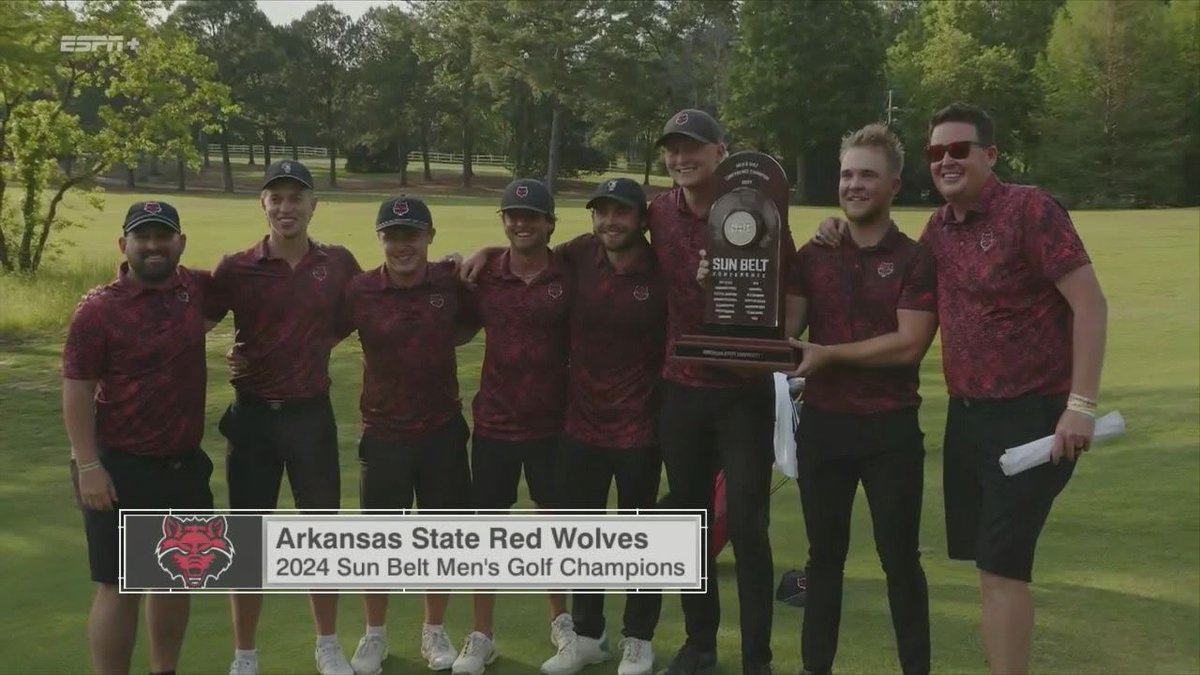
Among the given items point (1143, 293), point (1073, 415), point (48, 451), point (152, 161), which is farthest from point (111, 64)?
point (152, 161)

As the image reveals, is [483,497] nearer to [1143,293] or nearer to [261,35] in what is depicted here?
[1143,293]

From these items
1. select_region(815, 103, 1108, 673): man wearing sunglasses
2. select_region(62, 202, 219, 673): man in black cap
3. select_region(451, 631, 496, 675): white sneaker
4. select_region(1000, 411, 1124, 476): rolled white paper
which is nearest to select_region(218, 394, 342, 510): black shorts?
select_region(62, 202, 219, 673): man in black cap

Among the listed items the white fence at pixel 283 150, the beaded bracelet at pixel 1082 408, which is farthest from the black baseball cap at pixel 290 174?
the white fence at pixel 283 150

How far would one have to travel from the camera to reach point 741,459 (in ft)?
16.5

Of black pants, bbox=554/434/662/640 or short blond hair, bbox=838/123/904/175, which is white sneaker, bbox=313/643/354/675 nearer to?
black pants, bbox=554/434/662/640

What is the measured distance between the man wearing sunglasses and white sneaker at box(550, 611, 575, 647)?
188cm

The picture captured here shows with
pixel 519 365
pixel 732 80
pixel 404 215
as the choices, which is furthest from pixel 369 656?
pixel 732 80

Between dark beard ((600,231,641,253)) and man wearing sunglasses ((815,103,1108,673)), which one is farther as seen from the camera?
dark beard ((600,231,641,253))

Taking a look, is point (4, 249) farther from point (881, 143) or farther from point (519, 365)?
point (881, 143)

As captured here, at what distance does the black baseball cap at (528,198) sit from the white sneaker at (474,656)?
195 cm

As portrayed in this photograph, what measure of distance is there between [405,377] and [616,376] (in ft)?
3.10

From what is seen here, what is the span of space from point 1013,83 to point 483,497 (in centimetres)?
6539

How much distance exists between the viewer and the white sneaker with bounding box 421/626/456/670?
5305mm

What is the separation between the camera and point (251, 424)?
16.8 ft
